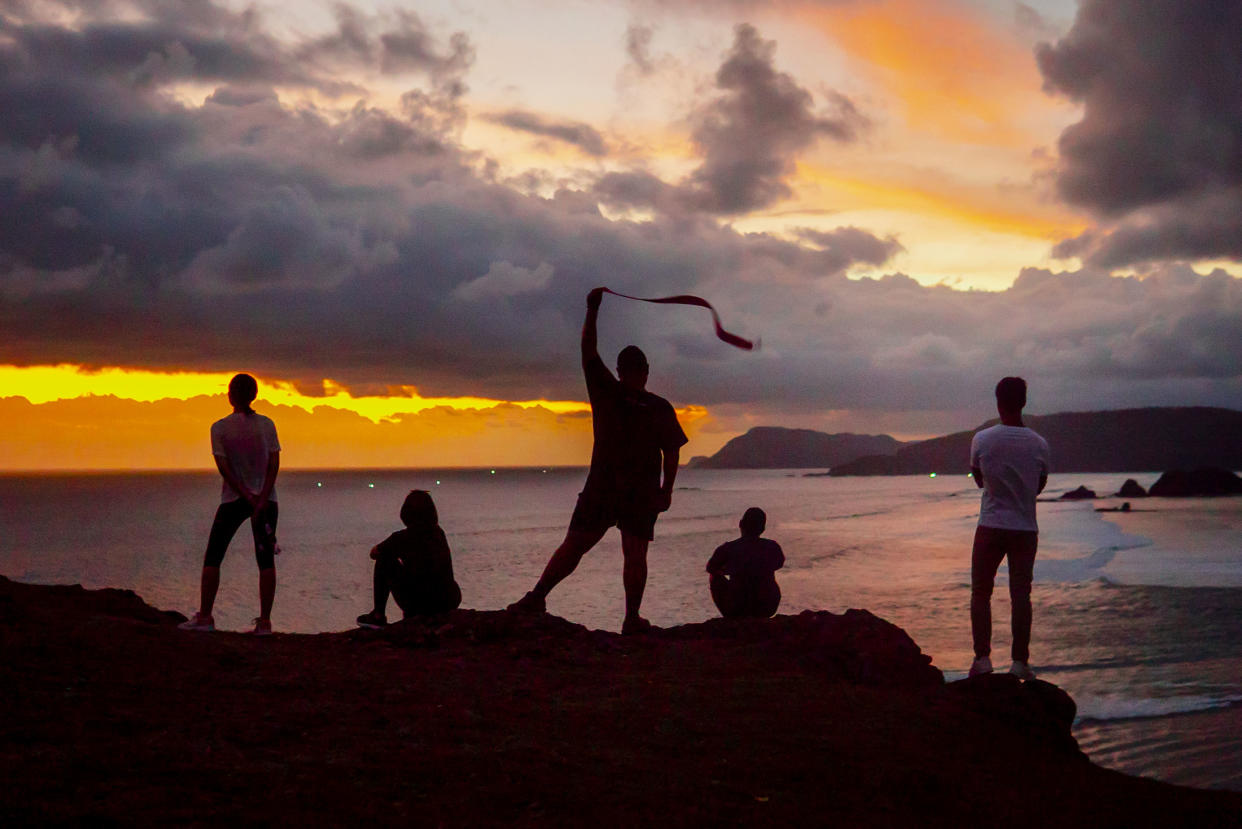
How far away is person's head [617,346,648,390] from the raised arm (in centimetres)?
26

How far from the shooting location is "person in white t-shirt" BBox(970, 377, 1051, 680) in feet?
19.7

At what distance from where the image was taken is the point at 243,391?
6828mm

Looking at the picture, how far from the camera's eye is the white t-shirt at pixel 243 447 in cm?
674

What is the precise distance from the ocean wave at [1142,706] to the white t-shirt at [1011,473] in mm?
2304

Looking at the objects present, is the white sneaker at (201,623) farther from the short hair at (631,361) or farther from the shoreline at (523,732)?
the short hair at (631,361)

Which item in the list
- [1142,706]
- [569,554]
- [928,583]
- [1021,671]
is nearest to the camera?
[1021,671]

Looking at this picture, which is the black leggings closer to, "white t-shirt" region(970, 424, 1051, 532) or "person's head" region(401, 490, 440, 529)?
"white t-shirt" region(970, 424, 1051, 532)

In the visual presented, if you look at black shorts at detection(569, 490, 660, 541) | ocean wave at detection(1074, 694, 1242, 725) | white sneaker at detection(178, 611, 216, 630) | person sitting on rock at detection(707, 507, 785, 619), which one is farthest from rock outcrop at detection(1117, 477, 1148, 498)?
white sneaker at detection(178, 611, 216, 630)

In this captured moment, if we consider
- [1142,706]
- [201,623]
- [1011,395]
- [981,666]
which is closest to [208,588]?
[201,623]

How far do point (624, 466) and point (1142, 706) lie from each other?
15.7ft

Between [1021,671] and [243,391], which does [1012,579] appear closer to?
[1021,671]

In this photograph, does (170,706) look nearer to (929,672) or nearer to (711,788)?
(711,788)

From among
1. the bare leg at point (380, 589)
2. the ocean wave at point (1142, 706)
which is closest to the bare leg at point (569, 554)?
the bare leg at point (380, 589)

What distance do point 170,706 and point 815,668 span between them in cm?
367
